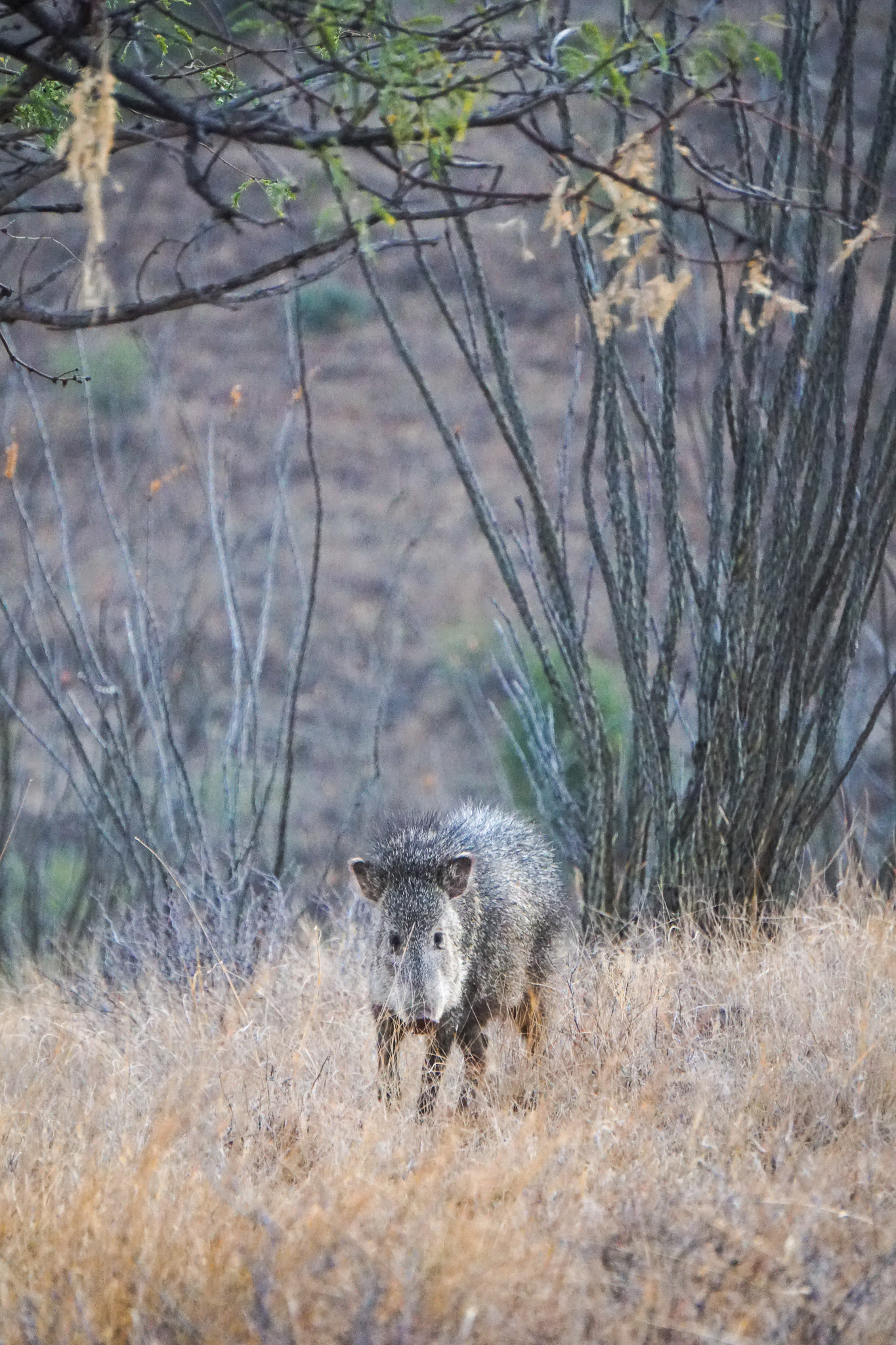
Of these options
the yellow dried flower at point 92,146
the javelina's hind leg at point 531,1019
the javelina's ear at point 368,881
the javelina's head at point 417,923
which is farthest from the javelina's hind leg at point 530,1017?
the yellow dried flower at point 92,146

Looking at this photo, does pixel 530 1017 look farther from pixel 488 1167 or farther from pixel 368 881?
pixel 488 1167

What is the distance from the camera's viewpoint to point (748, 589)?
4.02m

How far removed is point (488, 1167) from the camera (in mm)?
2387

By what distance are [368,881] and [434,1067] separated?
0.48 m

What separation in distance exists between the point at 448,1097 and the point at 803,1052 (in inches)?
31.3

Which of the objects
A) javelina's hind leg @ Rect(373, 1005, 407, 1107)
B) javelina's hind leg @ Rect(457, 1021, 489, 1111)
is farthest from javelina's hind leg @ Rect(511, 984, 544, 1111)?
javelina's hind leg @ Rect(373, 1005, 407, 1107)

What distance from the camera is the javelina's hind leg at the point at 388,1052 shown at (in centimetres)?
309

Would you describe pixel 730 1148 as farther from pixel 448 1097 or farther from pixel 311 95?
pixel 311 95

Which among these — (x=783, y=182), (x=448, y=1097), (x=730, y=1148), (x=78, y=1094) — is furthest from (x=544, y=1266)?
(x=783, y=182)

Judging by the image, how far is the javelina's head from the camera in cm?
307

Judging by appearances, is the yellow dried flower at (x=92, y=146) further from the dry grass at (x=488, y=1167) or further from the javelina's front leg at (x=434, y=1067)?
the javelina's front leg at (x=434, y=1067)

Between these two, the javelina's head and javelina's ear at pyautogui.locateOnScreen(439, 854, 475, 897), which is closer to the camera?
the javelina's head

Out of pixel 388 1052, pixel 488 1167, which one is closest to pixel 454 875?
pixel 388 1052

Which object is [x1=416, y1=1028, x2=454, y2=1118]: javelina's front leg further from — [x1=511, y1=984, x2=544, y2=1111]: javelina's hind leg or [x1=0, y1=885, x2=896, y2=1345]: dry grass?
[x1=511, y1=984, x2=544, y2=1111]: javelina's hind leg
